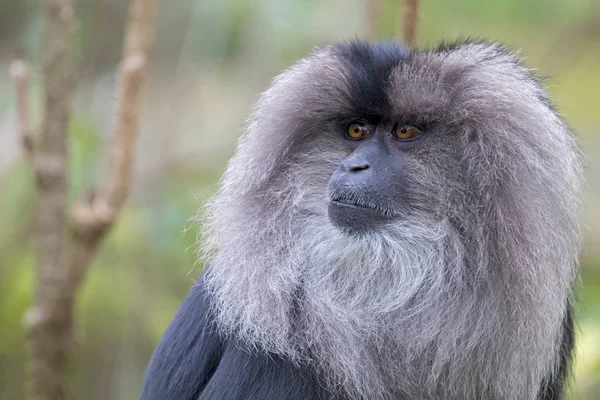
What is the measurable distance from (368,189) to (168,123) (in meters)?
4.05

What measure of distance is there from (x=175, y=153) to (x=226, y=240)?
3.97 m

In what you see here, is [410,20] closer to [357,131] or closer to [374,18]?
[374,18]

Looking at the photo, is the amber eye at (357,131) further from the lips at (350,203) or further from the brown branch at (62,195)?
the brown branch at (62,195)

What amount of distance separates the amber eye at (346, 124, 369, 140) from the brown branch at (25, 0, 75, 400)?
134 centimetres

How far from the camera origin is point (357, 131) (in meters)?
2.65

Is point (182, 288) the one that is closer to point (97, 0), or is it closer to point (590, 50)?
point (97, 0)

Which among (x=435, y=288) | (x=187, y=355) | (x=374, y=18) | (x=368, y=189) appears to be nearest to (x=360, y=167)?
(x=368, y=189)

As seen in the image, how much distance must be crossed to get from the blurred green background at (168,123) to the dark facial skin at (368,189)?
2.71 metres

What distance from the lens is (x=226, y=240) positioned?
267cm

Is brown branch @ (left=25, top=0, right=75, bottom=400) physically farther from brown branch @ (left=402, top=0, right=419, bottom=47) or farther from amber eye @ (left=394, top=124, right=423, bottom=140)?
amber eye @ (left=394, top=124, right=423, bottom=140)

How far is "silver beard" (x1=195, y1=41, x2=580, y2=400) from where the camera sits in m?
2.43

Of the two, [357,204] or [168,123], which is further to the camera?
[168,123]

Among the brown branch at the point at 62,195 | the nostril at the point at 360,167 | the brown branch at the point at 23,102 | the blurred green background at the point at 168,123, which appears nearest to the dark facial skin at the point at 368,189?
the nostril at the point at 360,167

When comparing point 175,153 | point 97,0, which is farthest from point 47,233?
point 97,0
